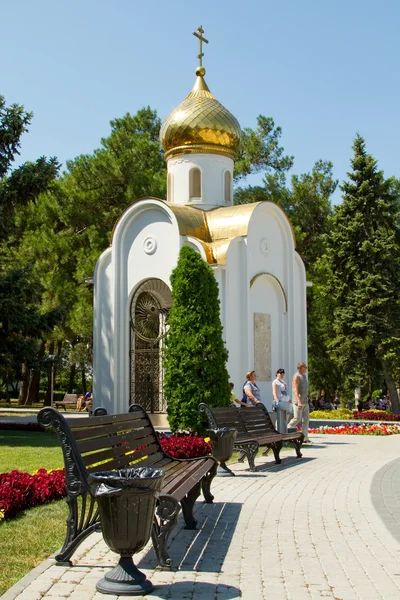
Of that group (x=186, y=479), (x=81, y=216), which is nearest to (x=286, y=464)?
(x=186, y=479)

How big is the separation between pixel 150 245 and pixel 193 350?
7.31 metres

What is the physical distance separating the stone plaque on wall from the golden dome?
5690mm

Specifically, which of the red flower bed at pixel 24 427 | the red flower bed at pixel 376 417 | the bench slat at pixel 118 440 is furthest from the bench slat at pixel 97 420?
the red flower bed at pixel 376 417

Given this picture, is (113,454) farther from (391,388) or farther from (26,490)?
(391,388)

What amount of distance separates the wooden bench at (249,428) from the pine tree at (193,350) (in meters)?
2.02

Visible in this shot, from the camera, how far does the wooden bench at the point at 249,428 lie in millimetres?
10559

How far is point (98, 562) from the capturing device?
223 inches

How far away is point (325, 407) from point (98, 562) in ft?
117

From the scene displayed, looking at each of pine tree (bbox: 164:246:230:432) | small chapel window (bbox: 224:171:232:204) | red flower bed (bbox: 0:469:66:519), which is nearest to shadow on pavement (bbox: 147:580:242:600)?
red flower bed (bbox: 0:469:66:519)

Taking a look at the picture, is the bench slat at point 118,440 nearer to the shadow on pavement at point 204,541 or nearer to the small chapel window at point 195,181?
the shadow on pavement at point 204,541

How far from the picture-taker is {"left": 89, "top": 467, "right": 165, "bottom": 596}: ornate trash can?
15.7ft

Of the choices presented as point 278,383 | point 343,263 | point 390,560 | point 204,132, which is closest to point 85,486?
point 390,560

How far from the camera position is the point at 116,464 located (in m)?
6.41

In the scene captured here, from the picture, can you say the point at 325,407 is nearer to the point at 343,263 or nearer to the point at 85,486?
the point at 343,263
